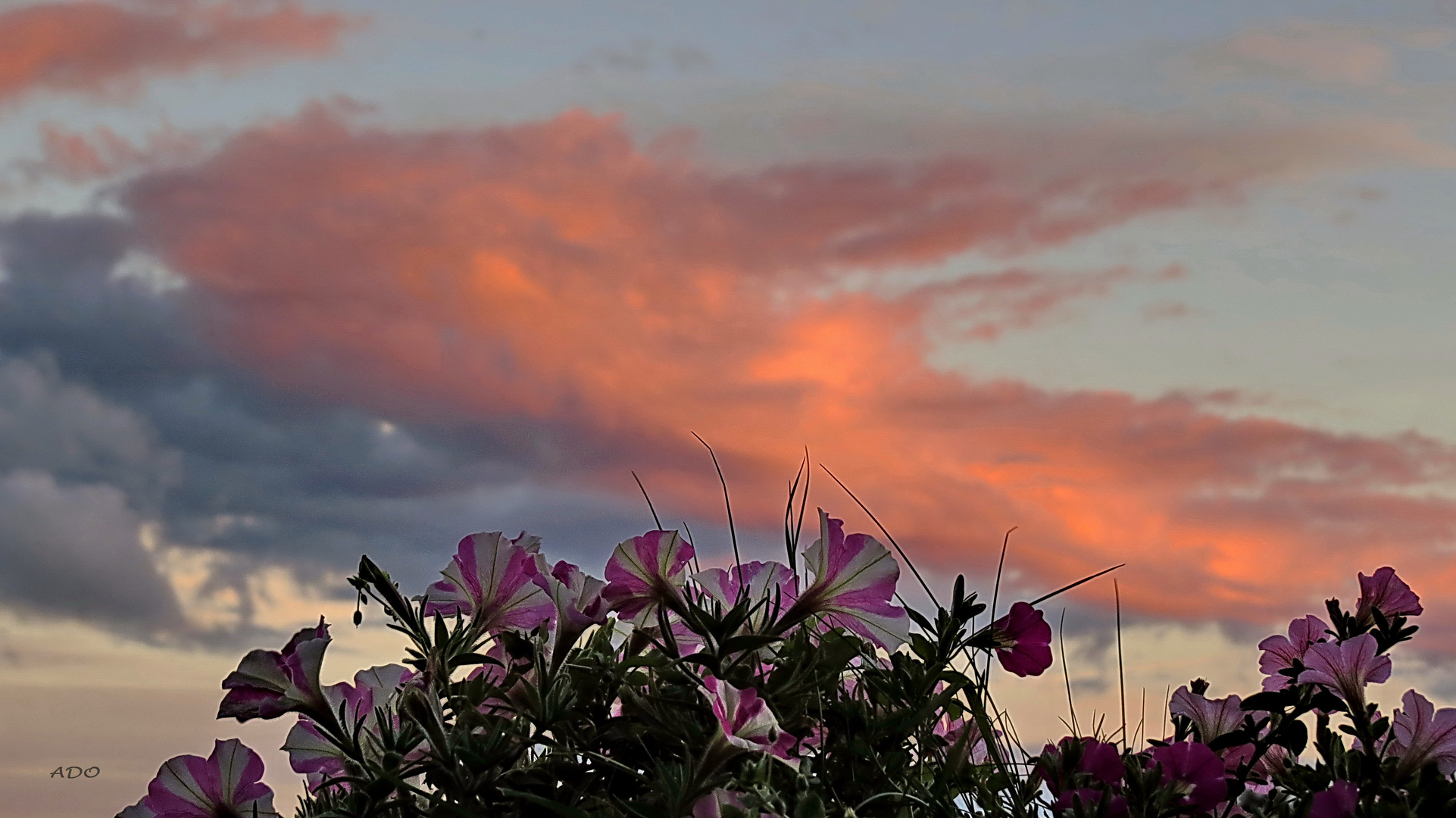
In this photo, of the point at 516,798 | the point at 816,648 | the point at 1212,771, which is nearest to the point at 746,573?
the point at 816,648

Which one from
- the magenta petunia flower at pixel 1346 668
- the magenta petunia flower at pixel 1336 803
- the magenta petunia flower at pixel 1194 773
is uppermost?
the magenta petunia flower at pixel 1346 668

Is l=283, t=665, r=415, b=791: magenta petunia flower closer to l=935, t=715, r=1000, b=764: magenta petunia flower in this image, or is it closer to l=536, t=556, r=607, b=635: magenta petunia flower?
l=536, t=556, r=607, b=635: magenta petunia flower

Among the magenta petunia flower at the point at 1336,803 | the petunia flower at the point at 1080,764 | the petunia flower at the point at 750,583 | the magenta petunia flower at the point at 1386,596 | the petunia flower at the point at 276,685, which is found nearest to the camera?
the petunia flower at the point at 276,685

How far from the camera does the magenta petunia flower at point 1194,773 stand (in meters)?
2.63

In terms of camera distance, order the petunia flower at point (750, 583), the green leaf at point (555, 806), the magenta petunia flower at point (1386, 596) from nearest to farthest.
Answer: the green leaf at point (555, 806), the petunia flower at point (750, 583), the magenta petunia flower at point (1386, 596)

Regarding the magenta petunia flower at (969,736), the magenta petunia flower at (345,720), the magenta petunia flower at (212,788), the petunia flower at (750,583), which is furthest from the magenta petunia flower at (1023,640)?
the magenta petunia flower at (212,788)

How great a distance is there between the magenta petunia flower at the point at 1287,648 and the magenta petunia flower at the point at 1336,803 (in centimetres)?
81

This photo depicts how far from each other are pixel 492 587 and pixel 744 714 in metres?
0.72

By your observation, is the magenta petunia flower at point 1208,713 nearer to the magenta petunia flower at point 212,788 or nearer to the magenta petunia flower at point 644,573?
the magenta petunia flower at point 644,573

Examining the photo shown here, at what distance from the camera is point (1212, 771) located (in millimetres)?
2658

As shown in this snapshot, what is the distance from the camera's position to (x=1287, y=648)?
3465 mm

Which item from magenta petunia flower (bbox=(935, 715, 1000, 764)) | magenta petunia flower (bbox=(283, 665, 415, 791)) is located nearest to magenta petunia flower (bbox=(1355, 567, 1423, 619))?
magenta petunia flower (bbox=(935, 715, 1000, 764))

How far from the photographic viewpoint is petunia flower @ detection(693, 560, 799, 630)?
8.15 feet

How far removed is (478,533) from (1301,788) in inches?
78.7
